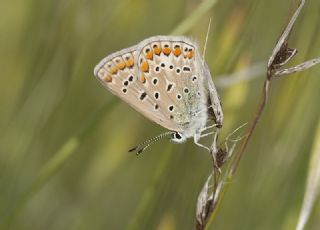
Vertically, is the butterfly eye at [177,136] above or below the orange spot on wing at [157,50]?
below

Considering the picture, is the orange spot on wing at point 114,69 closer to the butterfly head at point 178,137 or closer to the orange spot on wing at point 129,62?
the orange spot on wing at point 129,62

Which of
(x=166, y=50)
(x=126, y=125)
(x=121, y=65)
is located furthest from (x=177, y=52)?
(x=126, y=125)

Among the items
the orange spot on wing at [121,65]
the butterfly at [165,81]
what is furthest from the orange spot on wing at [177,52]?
the orange spot on wing at [121,65]

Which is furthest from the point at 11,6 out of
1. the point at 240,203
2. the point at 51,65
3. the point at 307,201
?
the point at 307,201

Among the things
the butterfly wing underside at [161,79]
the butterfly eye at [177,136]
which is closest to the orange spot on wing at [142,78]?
the butterfly wing underside at [161,79]

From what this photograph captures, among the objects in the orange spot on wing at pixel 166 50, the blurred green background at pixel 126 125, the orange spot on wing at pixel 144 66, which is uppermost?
the orange spot on wing at pixel 166 50

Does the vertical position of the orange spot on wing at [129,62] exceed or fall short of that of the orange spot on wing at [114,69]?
it exceeds it

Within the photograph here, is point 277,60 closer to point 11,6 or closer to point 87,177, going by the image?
point 87,177

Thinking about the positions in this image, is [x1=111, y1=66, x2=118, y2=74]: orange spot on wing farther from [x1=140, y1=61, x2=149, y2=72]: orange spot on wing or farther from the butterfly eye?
the butterfly eye

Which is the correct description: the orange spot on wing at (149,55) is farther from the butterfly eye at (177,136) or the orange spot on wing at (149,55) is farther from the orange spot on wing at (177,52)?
the butterfly eye at (177,136)
